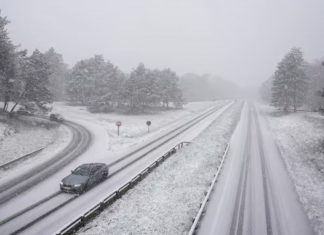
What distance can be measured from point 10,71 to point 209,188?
2986 cm

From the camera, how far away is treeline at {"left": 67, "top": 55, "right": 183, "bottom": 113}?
58.6 meters

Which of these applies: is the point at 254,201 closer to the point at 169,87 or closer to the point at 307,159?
the point at 307,159

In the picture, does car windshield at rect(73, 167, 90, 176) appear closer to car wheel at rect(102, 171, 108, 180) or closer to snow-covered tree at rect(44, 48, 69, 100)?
car wheel at rect(102, 171, 108, 180)

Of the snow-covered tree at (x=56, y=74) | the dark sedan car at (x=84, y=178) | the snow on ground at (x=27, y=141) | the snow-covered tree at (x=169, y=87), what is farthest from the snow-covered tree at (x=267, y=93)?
the dark sedan car at (x=84, y=178)

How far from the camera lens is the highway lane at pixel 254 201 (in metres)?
13.5

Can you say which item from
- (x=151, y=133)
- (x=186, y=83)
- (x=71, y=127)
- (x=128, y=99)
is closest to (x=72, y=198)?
(x=151, y=133)

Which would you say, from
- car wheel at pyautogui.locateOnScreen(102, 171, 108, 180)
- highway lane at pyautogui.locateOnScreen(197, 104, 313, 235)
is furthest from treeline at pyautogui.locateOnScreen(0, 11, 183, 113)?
highway lane at pyautogui.locateOnScreen(197, 104, 313, 235)

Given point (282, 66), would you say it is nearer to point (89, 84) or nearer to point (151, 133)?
point (151, 133)

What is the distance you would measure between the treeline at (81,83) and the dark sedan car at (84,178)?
2061 centimetres

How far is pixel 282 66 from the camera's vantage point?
198ft

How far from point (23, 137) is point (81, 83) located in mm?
42140

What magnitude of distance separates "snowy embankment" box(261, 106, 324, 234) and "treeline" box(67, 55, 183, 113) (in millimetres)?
28851

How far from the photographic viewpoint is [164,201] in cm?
1620

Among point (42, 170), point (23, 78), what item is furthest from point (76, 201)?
point (23, 78)
